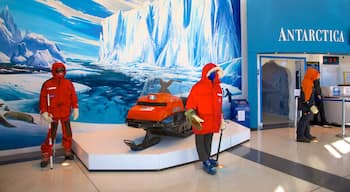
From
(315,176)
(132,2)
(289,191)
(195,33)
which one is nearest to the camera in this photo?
(289,191)

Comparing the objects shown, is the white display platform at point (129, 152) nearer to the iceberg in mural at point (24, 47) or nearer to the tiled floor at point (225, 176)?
the tiled floor at point (225, 176)

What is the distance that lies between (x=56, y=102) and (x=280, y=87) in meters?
6.50

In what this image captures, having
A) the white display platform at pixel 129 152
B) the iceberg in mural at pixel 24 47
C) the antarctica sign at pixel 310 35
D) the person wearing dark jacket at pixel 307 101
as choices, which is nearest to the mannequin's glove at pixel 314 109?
the person wearing dark jacket at pixel 307 101

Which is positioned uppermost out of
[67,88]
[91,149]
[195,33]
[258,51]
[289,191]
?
[195,33]

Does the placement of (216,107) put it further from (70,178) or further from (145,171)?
(70,178)

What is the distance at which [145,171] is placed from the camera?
152 inches

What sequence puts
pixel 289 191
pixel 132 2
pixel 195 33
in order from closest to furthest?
pixel 289 191
pixel 132 2
pixel 195 33

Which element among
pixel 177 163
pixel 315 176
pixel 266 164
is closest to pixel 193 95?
pixel 177 163

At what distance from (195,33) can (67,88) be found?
3458mm

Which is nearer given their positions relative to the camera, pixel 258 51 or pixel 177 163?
pixel 177 163

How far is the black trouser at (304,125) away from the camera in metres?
5.39

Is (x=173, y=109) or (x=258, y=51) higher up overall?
(x=258, y=51)

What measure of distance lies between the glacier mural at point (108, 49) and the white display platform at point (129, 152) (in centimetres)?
88

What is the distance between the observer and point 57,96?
4109 mm
